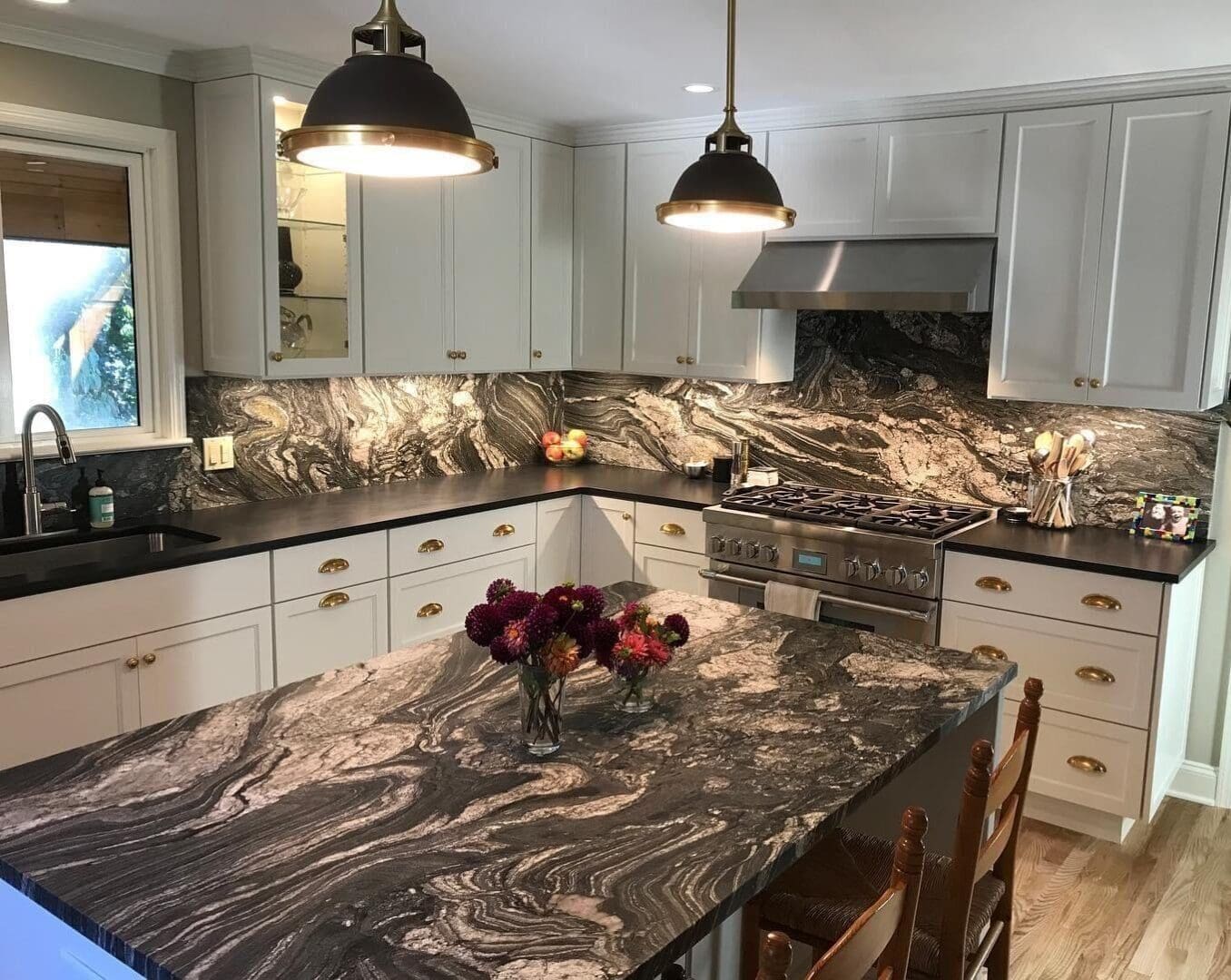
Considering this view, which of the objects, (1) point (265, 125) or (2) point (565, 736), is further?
(1) point (265, 125)

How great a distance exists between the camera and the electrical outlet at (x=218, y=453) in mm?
Answer: 3787

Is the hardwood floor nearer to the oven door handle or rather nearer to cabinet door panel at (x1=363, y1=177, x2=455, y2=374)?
the oven door handle

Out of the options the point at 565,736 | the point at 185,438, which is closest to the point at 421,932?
the point at 565,736

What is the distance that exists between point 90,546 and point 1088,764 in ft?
10.7

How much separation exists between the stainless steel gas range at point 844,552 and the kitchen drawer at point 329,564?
1240 millimetres

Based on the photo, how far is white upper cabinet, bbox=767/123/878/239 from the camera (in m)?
3.97

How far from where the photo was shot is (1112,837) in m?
3.52

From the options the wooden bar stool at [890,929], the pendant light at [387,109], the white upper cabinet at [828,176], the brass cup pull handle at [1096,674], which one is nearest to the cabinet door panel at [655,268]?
the white upper cabinet at [828,176]

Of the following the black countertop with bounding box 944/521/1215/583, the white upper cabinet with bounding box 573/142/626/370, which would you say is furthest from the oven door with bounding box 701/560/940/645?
the white upper cabinet with bounding box 573/142/626/370

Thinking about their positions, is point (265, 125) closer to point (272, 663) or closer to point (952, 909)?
point (272, 663)

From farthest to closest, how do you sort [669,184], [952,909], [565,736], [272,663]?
[669,184], [272,663], [565,736], [952,909]

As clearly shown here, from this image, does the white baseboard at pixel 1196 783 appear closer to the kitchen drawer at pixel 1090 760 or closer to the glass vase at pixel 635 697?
the kitchen drawer at pixel 1090 760

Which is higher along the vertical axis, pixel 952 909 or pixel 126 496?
pixel 126 496

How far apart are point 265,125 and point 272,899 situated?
2.81 metres
